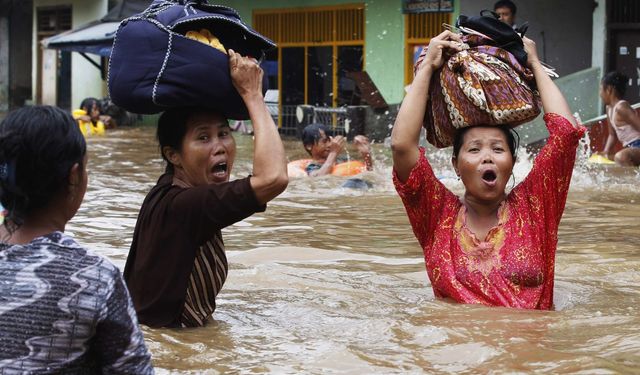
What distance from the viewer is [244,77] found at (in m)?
3.77

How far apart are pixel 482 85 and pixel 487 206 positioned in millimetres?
512

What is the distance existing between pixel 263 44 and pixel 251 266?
2.58m

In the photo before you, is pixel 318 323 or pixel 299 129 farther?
pixel 299 129

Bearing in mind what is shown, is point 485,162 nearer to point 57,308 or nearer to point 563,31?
point 57,308

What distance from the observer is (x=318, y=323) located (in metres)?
4.58

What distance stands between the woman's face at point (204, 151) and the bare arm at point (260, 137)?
0.19 m

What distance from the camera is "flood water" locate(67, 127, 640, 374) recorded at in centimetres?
384

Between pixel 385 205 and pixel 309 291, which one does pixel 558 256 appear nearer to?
pixel 309 291

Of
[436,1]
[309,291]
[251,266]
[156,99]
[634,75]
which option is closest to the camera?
[156,99]

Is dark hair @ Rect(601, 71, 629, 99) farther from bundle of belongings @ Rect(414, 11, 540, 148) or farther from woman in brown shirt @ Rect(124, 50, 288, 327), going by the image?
woman in brown shirt @ Rect(124, 50, 288, 327)

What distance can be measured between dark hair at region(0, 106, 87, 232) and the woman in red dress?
6.98ft

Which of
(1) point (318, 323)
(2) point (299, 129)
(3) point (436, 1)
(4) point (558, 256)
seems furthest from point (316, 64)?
(1) point (318, 323)

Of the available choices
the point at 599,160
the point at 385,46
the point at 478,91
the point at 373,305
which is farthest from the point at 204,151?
the point at 385,46

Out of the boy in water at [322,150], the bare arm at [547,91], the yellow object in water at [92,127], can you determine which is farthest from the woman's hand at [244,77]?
the yellow object in water at [92,127]
